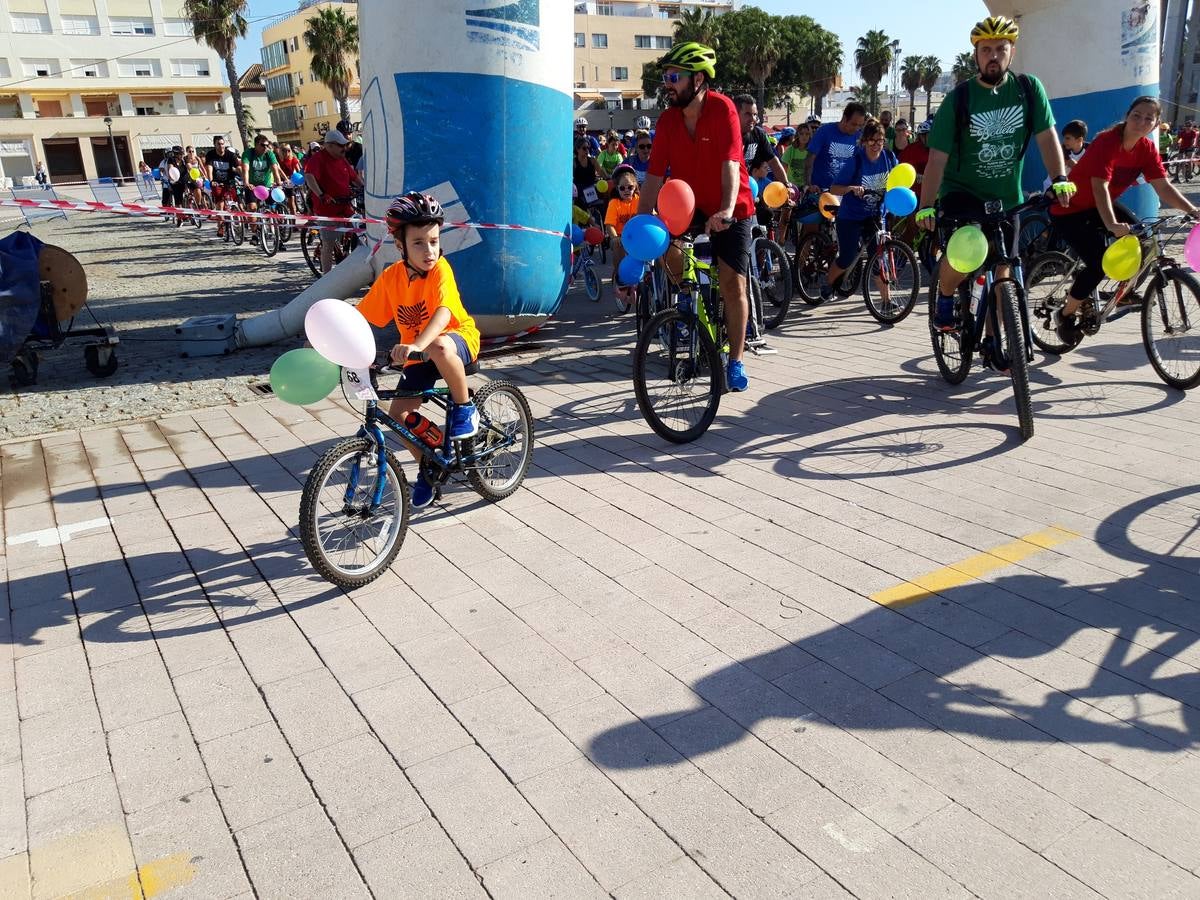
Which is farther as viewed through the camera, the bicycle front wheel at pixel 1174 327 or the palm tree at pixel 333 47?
the palm tree at pixel 333 47

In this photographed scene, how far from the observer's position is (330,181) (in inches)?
488

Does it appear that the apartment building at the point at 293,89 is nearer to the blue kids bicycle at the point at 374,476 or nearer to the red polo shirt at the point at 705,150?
the red polo shirt at the point at 705,150

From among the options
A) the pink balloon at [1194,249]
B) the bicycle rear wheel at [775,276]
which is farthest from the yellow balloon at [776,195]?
the pink balloon at [1194,249]

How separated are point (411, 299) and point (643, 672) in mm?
2181

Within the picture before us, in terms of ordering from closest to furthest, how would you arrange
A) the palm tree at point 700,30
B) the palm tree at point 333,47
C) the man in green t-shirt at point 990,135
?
the man in green t-shirt at point 990,135
the palm tree at point 333,47
the palm tree at point 700,30

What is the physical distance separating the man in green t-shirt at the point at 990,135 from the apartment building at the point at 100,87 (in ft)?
218

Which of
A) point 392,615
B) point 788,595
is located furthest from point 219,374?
point 788,595

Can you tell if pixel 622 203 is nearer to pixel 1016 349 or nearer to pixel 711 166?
pixel 711 166

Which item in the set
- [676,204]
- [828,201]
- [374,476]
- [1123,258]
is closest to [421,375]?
[374,476]

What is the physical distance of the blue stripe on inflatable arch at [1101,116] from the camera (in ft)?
37.4

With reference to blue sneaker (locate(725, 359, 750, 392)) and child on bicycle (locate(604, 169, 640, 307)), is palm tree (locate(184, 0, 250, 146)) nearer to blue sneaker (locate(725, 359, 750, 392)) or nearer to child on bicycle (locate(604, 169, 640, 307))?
child on bicycle (locate(604, 169, 640, 307))

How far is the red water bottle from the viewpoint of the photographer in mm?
4523

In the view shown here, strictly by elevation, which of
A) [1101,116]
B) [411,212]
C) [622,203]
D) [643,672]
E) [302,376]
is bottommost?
[643,672]

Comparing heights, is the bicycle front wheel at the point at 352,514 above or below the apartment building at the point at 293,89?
below
